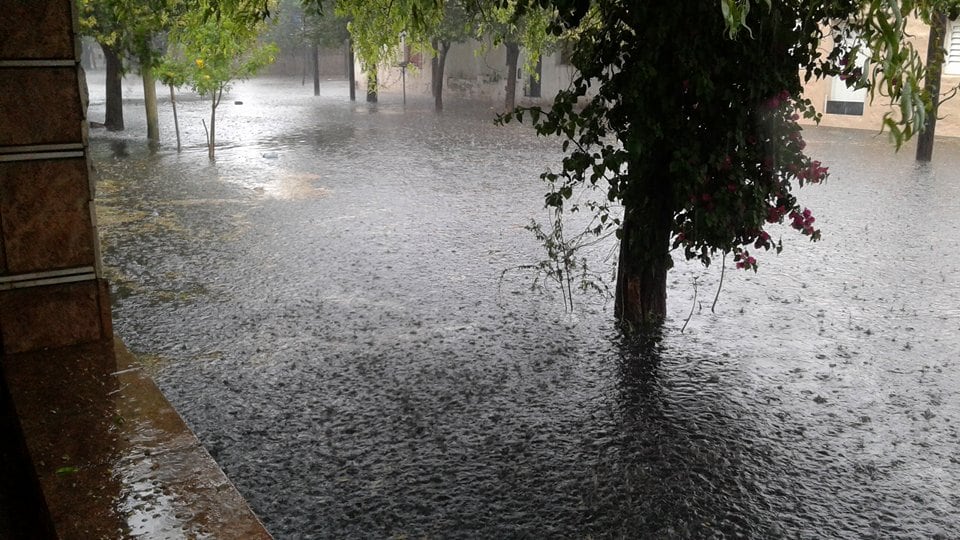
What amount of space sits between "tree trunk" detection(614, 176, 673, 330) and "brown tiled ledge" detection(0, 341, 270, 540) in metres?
3.56

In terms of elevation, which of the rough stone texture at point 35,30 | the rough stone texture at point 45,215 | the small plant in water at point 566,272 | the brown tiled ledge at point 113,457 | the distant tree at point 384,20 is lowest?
the small plant in water at point 566,272

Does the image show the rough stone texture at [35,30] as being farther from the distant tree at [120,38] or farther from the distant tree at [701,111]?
the distant tree at [120,38]

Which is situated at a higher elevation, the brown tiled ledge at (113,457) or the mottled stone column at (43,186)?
the mottled stone column at (43,186)

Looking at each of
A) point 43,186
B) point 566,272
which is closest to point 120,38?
point 566,272

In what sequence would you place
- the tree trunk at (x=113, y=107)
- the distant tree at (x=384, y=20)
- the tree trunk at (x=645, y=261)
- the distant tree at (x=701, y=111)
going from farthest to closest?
1. the tree trunk at (x=113, y=107)
2. the distant tree at (x=384, y=20)
3. the tree trunk at (x=645, y=261)
4. the distant tree at (x=701, y=111)

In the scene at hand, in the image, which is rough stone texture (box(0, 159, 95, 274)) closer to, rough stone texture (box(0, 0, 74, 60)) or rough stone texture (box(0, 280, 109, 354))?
rough stone texture (box(0, 280, 109, 354))

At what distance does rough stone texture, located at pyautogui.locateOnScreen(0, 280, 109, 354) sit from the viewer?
4285 millimetres

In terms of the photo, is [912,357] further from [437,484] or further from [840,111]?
[840,111]

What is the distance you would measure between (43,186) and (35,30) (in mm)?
718

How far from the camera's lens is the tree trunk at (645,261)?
6.37m

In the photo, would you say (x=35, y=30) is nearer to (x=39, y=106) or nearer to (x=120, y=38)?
(x=39, y=106)

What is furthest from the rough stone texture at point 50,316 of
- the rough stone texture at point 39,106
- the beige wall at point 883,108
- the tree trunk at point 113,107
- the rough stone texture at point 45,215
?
the tree trunk at point 113,107

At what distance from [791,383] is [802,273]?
3034 millimetres

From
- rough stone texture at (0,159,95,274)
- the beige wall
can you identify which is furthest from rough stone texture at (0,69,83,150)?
the beige wall
